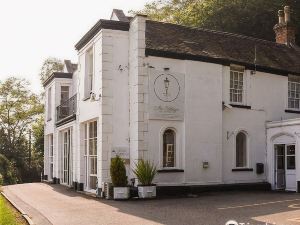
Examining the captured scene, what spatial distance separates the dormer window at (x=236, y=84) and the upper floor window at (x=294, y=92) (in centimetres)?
357

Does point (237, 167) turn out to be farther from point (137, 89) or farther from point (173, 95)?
point (137, 89)

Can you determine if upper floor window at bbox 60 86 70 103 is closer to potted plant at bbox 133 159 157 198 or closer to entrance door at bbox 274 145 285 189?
potted plant at bbox 133 159 157 198

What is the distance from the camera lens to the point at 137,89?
716 inches

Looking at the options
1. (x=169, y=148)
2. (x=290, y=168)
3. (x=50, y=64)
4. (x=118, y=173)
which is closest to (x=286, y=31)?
(x=290, y=168)

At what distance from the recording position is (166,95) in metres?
18.9

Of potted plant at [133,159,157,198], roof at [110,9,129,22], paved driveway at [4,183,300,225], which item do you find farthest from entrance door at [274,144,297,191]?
roof at [110,9,129,22]

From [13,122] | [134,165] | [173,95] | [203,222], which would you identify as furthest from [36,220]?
[13,122]

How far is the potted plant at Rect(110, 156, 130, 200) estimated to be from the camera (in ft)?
55.6

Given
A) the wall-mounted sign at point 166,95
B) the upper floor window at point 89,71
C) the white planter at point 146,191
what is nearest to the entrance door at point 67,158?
the upper floor window at point 89,71

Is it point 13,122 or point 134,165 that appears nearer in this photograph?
point 134,165

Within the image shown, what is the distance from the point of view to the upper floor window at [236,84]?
70.0 ft

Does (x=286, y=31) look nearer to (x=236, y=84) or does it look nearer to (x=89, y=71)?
(x=236, y=84)

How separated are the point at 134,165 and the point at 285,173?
770 cm

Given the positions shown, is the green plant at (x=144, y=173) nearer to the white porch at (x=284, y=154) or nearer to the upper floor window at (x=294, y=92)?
the white porch at (x=284, y=154)
